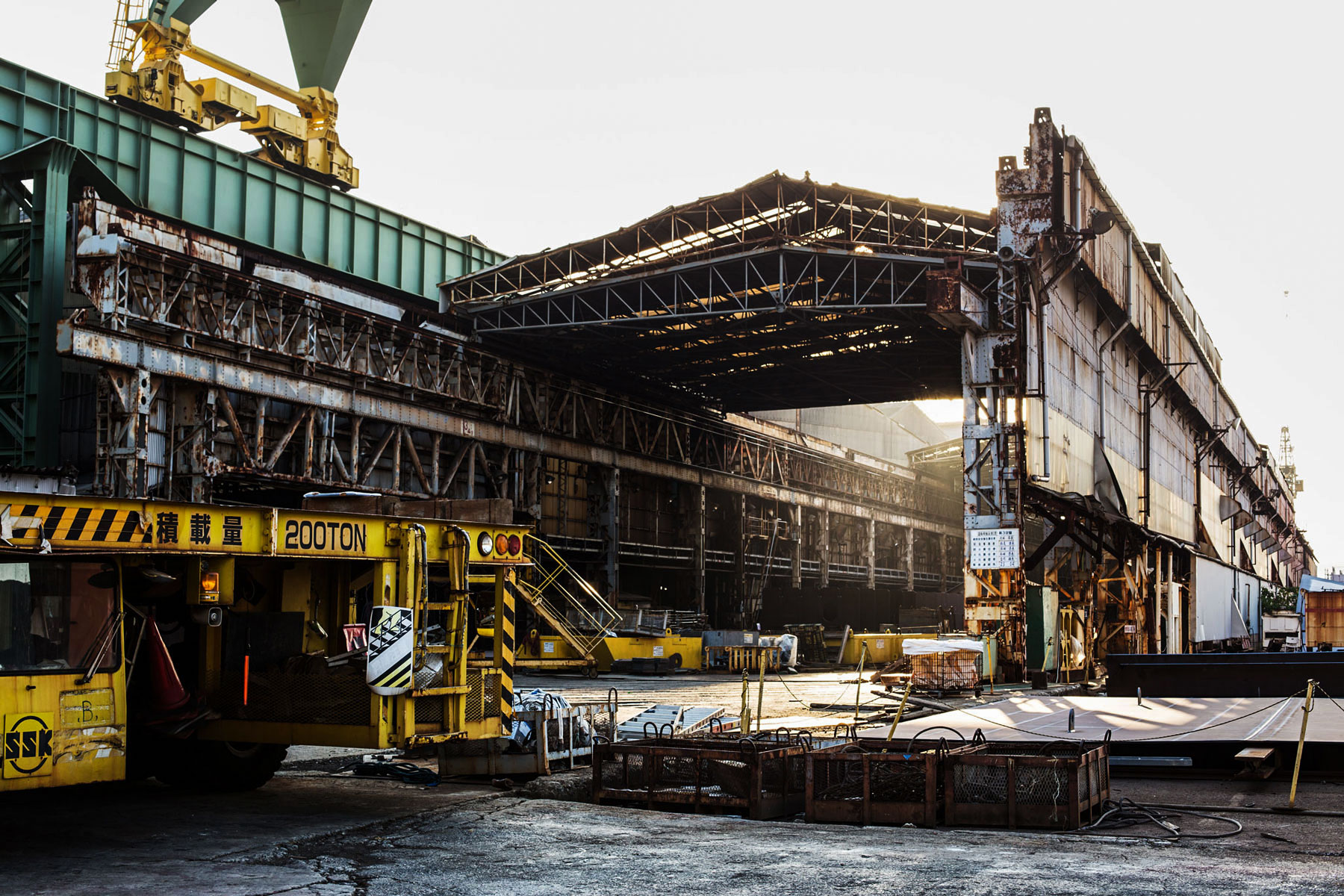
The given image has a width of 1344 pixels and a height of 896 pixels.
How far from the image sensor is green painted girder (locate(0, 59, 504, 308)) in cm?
2816

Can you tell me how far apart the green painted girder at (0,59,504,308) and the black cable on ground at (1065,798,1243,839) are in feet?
83.0

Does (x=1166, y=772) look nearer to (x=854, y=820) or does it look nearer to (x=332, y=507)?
(x=854, y=820)

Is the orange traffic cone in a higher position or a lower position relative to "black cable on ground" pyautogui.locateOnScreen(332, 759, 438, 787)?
higher

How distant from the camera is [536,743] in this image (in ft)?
43.3

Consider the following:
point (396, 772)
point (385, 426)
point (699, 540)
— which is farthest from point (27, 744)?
point (699, 540)

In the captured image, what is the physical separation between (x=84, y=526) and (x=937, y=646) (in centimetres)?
1962

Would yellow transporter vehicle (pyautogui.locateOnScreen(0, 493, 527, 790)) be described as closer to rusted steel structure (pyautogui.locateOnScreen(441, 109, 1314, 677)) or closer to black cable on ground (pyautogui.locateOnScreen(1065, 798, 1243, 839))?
black cable on ground (pyautogui.locateOnScreen(1065, 798, 1243, 839))

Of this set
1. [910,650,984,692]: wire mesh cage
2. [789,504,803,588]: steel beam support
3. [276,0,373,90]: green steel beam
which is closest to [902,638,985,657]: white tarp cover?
[910,650,984,692]: wire mesh cage

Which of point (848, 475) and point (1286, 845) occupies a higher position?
point (848, 475)

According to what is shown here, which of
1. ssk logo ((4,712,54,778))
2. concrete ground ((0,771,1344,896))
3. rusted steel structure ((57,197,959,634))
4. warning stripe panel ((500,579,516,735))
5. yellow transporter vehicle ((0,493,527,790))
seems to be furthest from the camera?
rusted steel structure ((57,197,959,634))

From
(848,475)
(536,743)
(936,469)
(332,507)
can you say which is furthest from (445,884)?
(936,469)

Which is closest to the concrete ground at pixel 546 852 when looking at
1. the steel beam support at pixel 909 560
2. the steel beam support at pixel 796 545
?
the steel beam support at pixel 796 545

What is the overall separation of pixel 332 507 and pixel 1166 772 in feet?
30.7

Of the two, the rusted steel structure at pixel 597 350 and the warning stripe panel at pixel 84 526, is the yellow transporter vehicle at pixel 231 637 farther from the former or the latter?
the rusted steel structure at pixel 597 350
